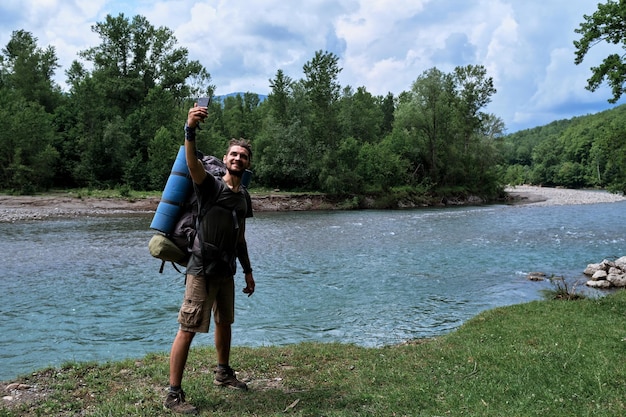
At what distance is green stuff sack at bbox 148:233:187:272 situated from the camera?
5.32 metres

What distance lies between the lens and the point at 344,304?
47.8 ft

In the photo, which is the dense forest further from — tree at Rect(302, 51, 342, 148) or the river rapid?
the river rapid

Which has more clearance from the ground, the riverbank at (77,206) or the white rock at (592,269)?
the riverbank at (77,206)

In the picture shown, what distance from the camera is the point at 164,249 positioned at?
5.35m

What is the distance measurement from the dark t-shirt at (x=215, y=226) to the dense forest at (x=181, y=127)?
49.9m

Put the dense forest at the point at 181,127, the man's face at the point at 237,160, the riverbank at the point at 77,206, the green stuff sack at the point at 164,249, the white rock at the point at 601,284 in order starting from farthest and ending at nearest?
the dense forest at the point at 181,127, the riverbank at the point at 77,206, the white rock at the point at 601,284, the man's face at the point at 237,160, the green stuff sack at the point at 164,249

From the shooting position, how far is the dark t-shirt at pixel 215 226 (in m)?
5.46

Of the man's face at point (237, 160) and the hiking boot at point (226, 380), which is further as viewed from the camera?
the hiking boot at point (226, 380)

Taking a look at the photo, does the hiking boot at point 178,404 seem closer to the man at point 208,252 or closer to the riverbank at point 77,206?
the man at point 208,252

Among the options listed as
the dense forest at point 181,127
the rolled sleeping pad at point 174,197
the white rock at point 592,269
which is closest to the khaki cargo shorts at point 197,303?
the rolled sleeping pad at point 174,197

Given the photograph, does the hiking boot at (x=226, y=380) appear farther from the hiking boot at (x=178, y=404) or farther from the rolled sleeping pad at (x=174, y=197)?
the rolled sleeping pad at (x=174, y=197)

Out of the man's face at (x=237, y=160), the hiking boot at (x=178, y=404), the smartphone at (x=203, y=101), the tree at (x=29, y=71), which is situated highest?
the tree at (x=29, y=71)

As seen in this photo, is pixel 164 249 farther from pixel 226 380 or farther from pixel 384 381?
pixel 384 381

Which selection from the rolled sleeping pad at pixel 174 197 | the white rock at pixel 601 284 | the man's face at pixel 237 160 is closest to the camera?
the rolled sleeping pad at pixel 174 197
